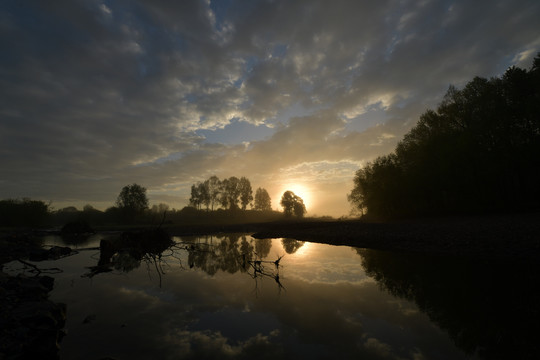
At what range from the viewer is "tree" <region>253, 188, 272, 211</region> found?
385 feet

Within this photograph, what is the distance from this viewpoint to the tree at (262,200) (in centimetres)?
11722

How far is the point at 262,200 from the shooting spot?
390ft

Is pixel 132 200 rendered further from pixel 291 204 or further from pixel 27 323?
pixel 27 323

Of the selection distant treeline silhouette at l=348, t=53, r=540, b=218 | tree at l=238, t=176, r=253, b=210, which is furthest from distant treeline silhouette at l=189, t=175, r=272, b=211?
distant treeline silhouette at l=348, t=53, r=540, b=218

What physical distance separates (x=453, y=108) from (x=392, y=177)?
16.0m

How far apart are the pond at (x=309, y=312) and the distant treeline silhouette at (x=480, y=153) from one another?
90.6 ft

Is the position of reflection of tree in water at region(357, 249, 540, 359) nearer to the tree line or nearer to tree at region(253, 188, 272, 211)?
the tree line

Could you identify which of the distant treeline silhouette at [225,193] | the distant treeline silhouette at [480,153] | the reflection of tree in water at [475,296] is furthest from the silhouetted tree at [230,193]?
the reflection of tree in water at [475,296]

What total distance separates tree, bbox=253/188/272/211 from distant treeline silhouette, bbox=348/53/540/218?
76.7m

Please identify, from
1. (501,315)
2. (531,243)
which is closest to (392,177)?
(531,243)

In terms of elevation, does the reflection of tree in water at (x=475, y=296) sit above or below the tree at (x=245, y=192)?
below

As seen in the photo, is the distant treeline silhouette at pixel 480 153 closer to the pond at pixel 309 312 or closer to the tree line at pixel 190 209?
the pond at pixel 309 312

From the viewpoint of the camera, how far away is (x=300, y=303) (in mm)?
10633

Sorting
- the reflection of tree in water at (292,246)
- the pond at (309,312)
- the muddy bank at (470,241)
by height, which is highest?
the muddy bank at (470,241)
